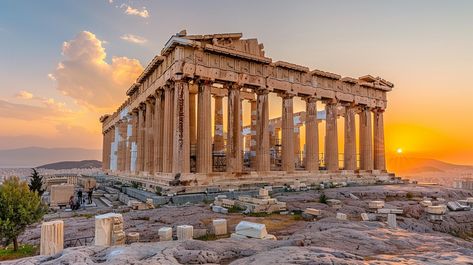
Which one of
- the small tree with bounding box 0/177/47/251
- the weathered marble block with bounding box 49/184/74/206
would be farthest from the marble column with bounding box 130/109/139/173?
the small tree with bounding box 0/177/47/251

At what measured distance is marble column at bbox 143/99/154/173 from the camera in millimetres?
23891

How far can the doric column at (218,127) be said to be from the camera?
25.4m

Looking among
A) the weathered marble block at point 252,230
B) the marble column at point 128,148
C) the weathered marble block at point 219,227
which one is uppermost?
the marble column at point 128,148

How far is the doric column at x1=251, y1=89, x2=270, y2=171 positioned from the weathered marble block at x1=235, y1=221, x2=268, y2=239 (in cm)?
1396

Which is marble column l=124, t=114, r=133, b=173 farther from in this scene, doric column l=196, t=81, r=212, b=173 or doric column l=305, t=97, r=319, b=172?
doric column l=305, t=97, r=319, b=172

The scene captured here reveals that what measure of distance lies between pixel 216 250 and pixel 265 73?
692 inches

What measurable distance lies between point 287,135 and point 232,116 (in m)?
4.69

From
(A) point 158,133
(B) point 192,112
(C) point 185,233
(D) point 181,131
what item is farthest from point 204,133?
(C) point 185,233

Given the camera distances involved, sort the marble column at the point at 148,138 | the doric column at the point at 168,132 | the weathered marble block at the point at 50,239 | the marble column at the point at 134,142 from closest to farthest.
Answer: the weathered marble block at the point at 50,239, the doric column at the point at 168,132, the marble column at the point at 148,138, the marble column at the point at 134,142

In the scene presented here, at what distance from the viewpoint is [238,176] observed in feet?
68.3

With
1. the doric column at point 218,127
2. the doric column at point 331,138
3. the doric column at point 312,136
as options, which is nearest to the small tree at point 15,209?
the doric column at point 218,127

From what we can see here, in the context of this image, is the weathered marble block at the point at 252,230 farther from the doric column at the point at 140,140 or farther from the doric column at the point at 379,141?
the doric column at the point at 379,141

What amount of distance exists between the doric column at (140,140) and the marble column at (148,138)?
29.4 inches

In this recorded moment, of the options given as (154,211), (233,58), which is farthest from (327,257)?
(233,58)
